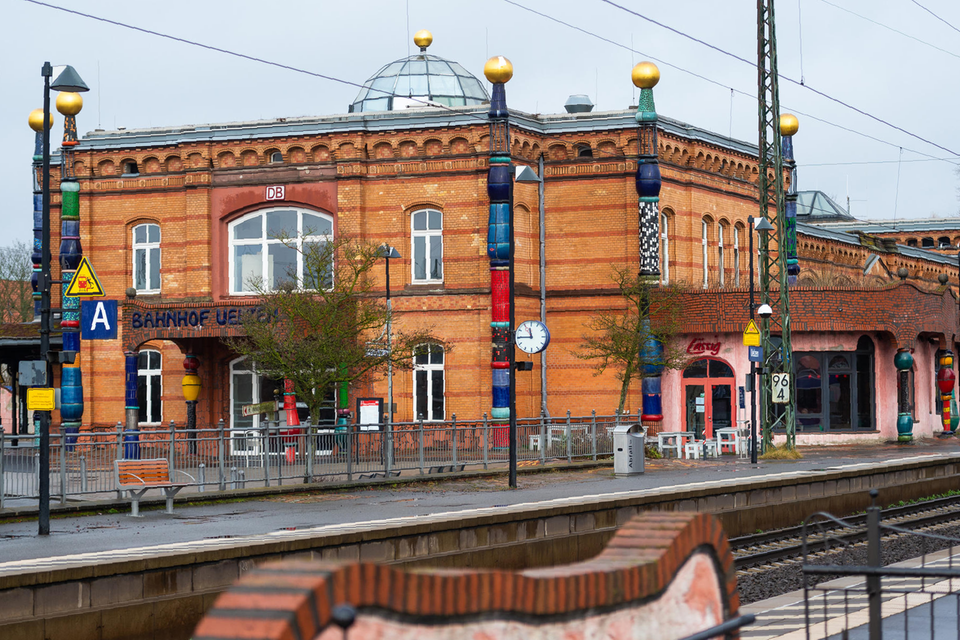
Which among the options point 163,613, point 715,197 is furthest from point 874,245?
point 163,613

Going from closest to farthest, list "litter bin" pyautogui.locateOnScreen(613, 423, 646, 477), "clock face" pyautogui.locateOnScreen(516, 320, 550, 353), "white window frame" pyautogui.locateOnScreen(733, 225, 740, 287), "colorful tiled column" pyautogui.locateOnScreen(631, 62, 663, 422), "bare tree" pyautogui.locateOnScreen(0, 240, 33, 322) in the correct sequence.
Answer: "litter bin" pyautogui.locateOnScreen(613, 423, 646, 477) → "clock face" pyautogui.locateOnScreen(516, 320, 550, 353) → "colorful tiled column" pyautogui.locateOnScreen(631, 62, 663, 422) → "white window frame" pyautogui.locateOnScreen(733, 225, 740, 287) → "bare tree" pyautogui.locateOnScreen(0, 240, 33, 322)

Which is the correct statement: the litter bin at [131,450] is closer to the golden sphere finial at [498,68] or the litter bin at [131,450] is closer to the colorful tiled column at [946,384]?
the golden sphere finial at [498,68]

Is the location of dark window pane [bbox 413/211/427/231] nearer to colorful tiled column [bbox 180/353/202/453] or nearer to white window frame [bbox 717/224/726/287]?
colorful tiled column [bbox 180/353/202/453]

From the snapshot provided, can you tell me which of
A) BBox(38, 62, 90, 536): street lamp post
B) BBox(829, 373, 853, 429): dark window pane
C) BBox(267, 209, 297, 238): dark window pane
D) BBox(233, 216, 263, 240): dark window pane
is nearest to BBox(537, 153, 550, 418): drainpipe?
BBox(267, 209, 297, 238): dark window pane

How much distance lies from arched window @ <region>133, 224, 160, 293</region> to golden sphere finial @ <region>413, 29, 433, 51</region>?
12859 millimetres

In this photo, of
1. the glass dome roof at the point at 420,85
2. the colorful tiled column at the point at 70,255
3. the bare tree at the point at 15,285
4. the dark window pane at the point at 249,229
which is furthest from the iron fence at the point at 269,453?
the bare tree at the point at 15,285

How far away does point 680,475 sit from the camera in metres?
26.4

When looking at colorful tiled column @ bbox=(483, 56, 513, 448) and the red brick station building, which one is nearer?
colorful tiled column @ bbox=(483, 56, 513, 448)

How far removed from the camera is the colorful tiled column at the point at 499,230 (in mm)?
32719

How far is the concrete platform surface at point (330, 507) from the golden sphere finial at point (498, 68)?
10.7 meters

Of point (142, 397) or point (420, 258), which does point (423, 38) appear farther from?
point (142, 397)

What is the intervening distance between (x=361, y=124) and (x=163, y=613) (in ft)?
83.9

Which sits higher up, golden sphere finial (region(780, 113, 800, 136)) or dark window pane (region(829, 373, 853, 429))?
golden sphere finial (region(780, 113, 800, 136))

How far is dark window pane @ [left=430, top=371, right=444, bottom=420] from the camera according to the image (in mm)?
34844
